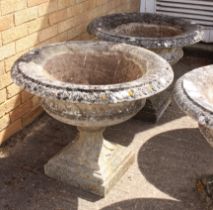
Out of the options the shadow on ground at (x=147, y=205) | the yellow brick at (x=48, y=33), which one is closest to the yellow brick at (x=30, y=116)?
the yellow brick at (x=48, y=33)

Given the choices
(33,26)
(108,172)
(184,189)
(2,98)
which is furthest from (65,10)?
(184,189)

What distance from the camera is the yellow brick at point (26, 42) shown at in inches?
132

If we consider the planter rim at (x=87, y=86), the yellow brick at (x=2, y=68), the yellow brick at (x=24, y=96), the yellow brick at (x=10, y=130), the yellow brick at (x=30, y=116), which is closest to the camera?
the planter rim at (x=87, y=86)

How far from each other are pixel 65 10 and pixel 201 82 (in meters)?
2.00

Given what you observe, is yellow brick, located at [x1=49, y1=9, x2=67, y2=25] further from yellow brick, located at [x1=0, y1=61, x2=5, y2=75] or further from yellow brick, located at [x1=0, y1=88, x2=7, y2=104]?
yellow brick, located at [x1=0, y1=88, x2=7, y2=104]

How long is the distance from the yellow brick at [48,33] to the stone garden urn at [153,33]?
345 millimetres

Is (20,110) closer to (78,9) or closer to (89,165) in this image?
(89,165)

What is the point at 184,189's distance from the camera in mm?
3080

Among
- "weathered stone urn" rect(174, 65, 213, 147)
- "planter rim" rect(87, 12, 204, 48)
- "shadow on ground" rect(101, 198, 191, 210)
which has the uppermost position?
"weathered stone urn" rect(174, 65, 213, 147)

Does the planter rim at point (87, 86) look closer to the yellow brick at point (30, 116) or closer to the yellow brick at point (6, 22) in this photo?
the yellow brick at point (6, 22)

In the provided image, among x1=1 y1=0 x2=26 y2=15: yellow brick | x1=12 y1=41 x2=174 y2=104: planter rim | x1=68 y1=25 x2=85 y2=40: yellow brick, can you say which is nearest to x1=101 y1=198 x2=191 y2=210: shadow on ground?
x1=12 y1=41 x2=174 y2=104: planter rim

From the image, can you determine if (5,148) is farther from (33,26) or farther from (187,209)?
(187,209)

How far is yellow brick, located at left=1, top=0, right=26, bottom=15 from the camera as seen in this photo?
10.1 ft

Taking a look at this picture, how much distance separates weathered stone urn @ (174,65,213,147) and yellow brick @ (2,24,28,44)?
5.13ft
